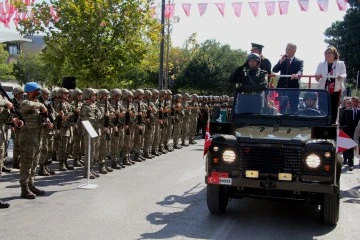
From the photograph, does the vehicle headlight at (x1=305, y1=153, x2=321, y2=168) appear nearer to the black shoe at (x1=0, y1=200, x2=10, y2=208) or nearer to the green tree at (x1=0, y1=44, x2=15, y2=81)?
the black shoe at (x1=0, y1=200, x2=10, y2=208)

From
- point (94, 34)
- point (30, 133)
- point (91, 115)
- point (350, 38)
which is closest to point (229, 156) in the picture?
point (30, 133)

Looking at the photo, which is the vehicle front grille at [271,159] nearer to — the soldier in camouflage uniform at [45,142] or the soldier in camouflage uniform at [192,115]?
the soldier in camouflage uniform at [45,142]

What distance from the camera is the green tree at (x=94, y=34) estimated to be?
16.3 meters

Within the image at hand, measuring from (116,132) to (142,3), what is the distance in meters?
7.00

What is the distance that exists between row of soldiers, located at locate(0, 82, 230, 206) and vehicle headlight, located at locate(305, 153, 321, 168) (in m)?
4.20

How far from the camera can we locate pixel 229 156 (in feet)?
22.1

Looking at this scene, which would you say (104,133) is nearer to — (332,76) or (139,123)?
(139,123)

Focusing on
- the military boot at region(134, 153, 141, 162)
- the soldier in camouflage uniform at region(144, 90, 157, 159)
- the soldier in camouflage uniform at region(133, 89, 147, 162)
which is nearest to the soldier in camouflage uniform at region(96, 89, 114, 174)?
the soldier in camouflage uniform at region(133, 89, 147, 162)

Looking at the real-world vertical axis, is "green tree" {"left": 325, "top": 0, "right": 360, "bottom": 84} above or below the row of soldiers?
above

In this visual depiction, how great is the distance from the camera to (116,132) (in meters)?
11.6

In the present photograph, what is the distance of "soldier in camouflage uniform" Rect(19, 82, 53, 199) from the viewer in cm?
795

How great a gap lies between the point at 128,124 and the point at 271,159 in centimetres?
613

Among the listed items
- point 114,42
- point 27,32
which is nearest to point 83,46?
point 114,42

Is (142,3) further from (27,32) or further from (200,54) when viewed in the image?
(200,54)
